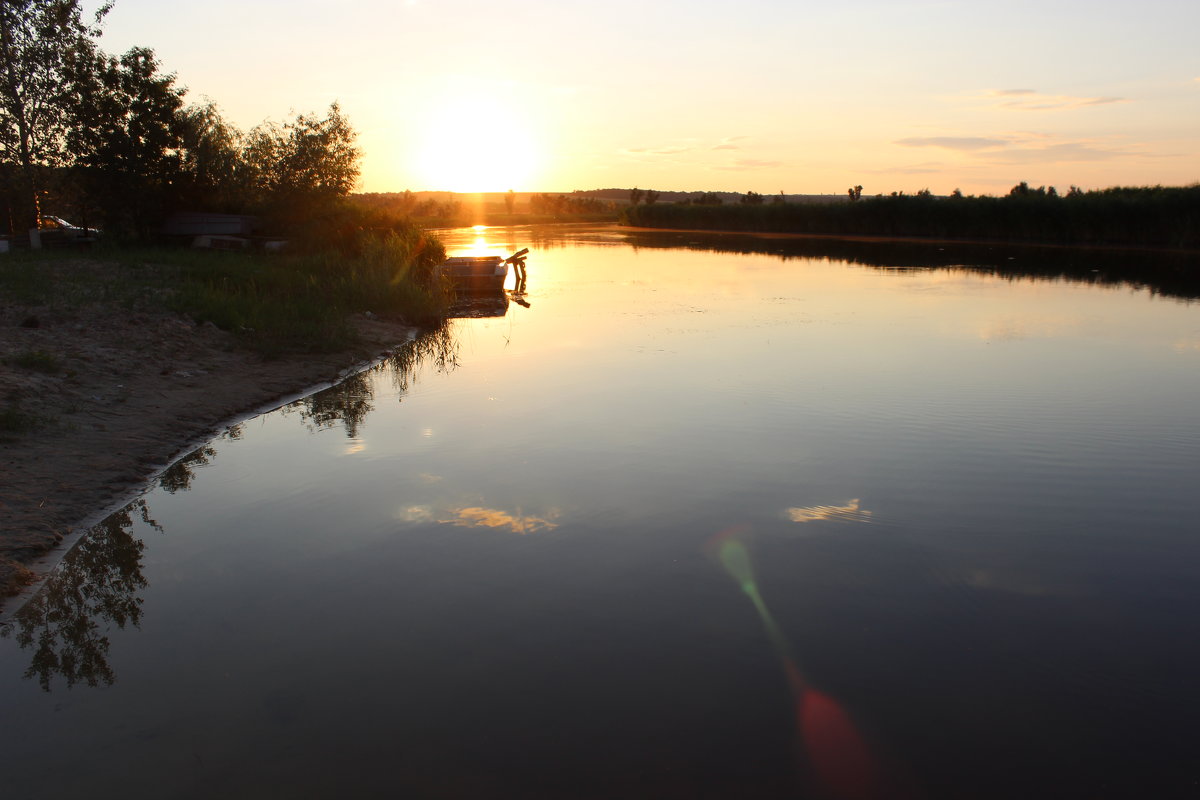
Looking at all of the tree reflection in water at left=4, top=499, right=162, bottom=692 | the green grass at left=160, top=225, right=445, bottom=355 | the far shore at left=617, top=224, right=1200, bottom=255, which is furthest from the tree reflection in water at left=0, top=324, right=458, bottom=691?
the far shore at left=617, top=224, right=1200, bottom=255

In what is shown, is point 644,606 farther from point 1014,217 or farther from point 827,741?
point 1014,217

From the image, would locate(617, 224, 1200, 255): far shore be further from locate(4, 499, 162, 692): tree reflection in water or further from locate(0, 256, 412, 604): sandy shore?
locate(4, 499, 162, 692): tree reflection in water

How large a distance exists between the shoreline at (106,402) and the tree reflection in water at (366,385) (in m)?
0.31

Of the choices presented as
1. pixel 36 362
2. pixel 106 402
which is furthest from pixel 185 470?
pixel 36 362

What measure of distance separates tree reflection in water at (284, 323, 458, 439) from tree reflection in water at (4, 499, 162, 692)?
3.41 metres

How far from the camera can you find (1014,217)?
1709 inches

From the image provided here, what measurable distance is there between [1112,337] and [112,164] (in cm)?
2369

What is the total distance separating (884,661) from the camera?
4910 millimetres

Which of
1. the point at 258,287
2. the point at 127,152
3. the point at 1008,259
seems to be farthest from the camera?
the point at 1008,259

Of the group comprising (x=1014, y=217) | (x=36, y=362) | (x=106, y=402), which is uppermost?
(x=1014, y=217)

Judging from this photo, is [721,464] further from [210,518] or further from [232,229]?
[232,229]

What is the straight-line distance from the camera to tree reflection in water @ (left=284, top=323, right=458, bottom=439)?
34.5 feet

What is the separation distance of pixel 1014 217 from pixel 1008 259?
439 inches

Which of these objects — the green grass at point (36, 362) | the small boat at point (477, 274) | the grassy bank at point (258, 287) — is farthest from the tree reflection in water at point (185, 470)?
the small boat at point (477, 274)
